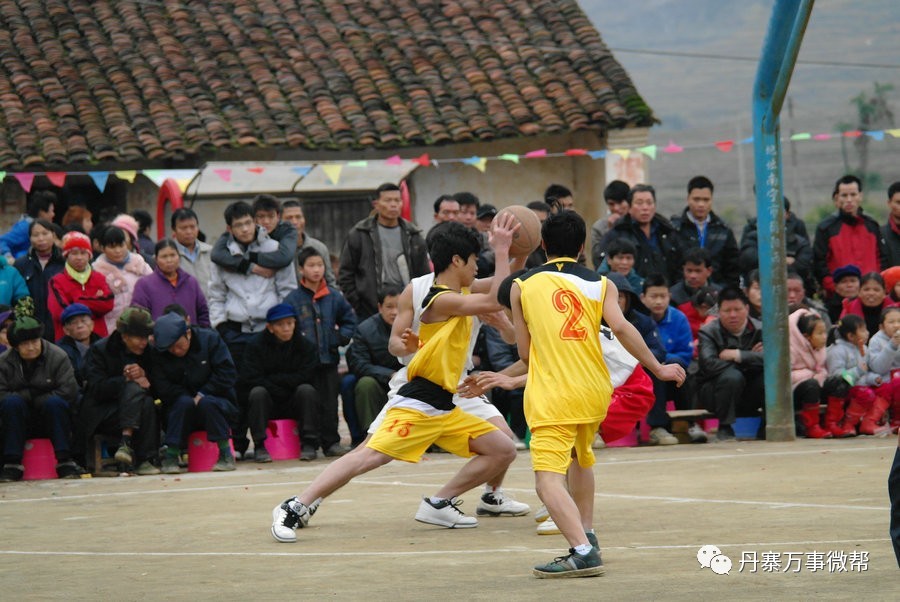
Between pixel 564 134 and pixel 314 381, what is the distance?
11.0m

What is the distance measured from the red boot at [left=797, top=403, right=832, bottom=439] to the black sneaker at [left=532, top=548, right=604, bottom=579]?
282 inches

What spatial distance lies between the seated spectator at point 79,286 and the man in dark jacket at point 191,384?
0.91 meters

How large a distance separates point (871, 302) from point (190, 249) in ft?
20.5

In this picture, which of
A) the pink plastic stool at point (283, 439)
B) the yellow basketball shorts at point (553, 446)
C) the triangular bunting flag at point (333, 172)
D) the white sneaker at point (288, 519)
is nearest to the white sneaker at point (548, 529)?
the yellow basketball shorts at point (553, 446)

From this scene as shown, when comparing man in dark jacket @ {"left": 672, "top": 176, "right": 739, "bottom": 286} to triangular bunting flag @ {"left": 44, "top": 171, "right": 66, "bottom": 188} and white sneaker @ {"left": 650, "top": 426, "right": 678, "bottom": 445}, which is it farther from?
triangular bunting flag @ {"left": 44, "top": 171, "right": 66, "bottom": 188}

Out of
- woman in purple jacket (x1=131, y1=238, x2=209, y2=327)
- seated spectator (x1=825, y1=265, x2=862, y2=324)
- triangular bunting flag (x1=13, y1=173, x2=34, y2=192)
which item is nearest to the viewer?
woman in purple jacket (x1=131, y1=238, x2=209, y2=327)

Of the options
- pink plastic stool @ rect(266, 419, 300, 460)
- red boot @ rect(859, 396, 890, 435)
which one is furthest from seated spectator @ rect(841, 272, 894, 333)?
pink plastic stool @ rect(266, 419, 300, 460)

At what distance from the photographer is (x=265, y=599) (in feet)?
21.2

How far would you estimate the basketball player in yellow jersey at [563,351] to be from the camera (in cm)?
716

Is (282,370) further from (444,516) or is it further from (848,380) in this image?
(848,380)

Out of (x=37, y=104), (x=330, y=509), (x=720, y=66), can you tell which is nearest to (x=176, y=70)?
(x=37, y=104)

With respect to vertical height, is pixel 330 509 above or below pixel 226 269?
below

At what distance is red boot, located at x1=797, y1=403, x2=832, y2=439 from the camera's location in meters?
13.5

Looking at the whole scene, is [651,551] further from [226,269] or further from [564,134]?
[564,134]
